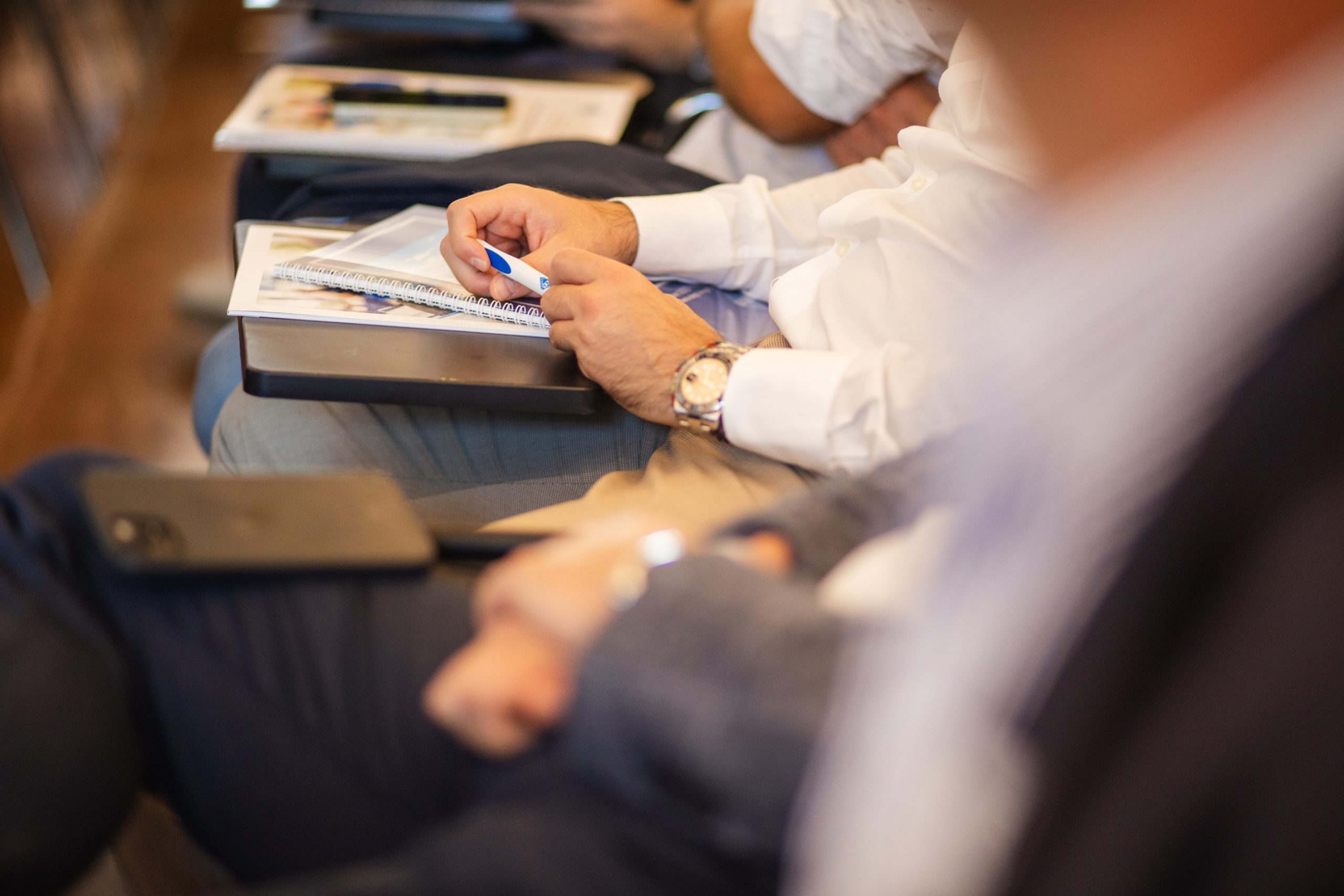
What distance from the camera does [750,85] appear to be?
4.55 ft

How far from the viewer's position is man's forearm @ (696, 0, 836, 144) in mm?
1357

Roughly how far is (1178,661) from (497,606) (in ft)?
1.15

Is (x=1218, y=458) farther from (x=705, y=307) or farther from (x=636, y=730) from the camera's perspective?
(x=705, y=307)

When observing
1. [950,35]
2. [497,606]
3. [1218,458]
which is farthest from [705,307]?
[1218,458]

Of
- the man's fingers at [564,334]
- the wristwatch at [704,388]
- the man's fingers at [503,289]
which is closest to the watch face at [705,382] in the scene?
the wristwatch at [704,388]

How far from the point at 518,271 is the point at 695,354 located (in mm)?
193

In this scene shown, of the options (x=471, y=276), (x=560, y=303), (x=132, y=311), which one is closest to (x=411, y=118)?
(x=471, y=276)

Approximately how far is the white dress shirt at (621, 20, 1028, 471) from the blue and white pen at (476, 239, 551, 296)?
0.63 feet

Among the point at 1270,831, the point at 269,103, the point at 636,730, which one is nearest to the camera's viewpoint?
the point at 1270,831

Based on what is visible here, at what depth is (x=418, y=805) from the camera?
23.9 inches

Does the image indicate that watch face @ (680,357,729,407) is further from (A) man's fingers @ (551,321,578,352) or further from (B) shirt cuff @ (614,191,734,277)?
(B) shirt cuff @ (614,191,734,277)

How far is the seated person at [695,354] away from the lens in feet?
2.77

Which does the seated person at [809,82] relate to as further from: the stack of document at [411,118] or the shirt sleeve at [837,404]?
the shirt sleeve at [837,404]

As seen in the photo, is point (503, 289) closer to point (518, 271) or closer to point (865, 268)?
point (518, 271)
